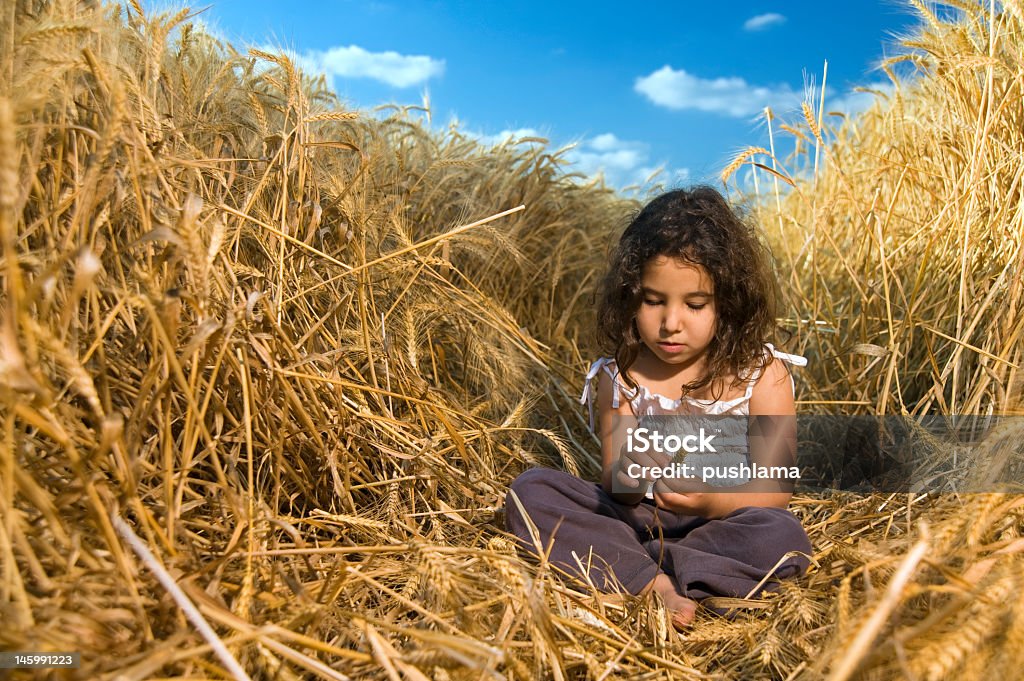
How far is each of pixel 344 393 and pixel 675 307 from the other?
750 millimetres

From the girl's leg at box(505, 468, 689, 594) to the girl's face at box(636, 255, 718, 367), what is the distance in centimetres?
38

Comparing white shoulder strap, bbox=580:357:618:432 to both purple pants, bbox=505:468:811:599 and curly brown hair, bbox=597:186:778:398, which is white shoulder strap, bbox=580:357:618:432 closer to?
curly brown hair, bbox=597:186:778:398

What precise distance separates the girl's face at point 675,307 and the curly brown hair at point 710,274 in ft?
0.10

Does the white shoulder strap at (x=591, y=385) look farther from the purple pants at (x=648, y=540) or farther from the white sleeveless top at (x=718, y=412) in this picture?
the purple pants at (x=648, y=540)

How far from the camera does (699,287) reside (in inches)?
61.0

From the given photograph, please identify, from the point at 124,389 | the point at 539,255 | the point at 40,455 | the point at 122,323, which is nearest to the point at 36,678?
the point at 40,455

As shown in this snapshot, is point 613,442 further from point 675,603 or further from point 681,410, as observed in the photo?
point 675,603

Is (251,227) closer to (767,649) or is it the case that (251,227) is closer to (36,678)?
(36,678)

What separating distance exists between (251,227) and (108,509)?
81cm

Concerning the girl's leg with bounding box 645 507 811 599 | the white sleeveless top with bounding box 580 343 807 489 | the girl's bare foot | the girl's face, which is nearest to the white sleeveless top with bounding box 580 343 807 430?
the white sleeveless top with bounding box 580 343 807 489

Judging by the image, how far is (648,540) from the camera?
1.62 m

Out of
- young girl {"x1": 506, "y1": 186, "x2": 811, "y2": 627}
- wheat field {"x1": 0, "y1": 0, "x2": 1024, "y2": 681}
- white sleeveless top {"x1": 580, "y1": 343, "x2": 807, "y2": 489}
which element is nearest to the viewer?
wheat field {"x1": 0, "y1": 0, "x2": 1024, "y2": 681}

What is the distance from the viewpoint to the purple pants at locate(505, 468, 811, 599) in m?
1.40

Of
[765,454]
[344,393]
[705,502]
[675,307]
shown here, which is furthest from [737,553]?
[344,393]
